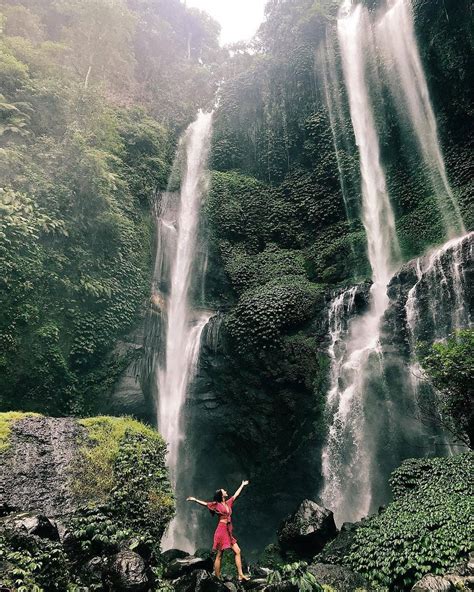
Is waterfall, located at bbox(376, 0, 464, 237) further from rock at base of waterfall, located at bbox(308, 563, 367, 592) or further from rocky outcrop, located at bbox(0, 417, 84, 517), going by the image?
rocky outcrop, located at bbox(0, 417, 84, 517)

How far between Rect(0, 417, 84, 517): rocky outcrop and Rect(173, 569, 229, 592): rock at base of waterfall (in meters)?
2.26

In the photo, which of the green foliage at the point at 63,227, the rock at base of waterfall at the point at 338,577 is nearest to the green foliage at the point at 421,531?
the rock at base of waterfall at the point at 338,577

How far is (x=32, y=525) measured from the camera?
17.4 feet

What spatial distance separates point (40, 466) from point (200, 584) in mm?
3446

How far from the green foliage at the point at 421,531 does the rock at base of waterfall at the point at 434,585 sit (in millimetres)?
509

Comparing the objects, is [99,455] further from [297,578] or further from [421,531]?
[421,531]

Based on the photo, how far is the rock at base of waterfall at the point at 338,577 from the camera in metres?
6.14

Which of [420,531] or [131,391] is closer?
[420,531]

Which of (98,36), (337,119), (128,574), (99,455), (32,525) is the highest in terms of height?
(98,36)

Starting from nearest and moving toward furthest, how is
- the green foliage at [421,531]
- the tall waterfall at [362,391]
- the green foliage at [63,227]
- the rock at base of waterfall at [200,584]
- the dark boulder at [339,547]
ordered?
the rock at base of waterfall at [200,584] → the green foliage at [421,531] → the dark boulder at [339,547] → the tall waterfall at [362,391] → the green foliage at [63,227]

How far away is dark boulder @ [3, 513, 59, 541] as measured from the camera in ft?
16.9

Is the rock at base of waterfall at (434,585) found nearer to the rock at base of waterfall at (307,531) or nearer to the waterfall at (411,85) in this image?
the rock at base of waterfall at (307,531)

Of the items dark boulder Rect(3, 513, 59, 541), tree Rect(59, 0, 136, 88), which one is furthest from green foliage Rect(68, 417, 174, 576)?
tree Rect(59, 0, 136, 88)

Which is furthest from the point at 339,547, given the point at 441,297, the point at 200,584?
the point at 441,297
